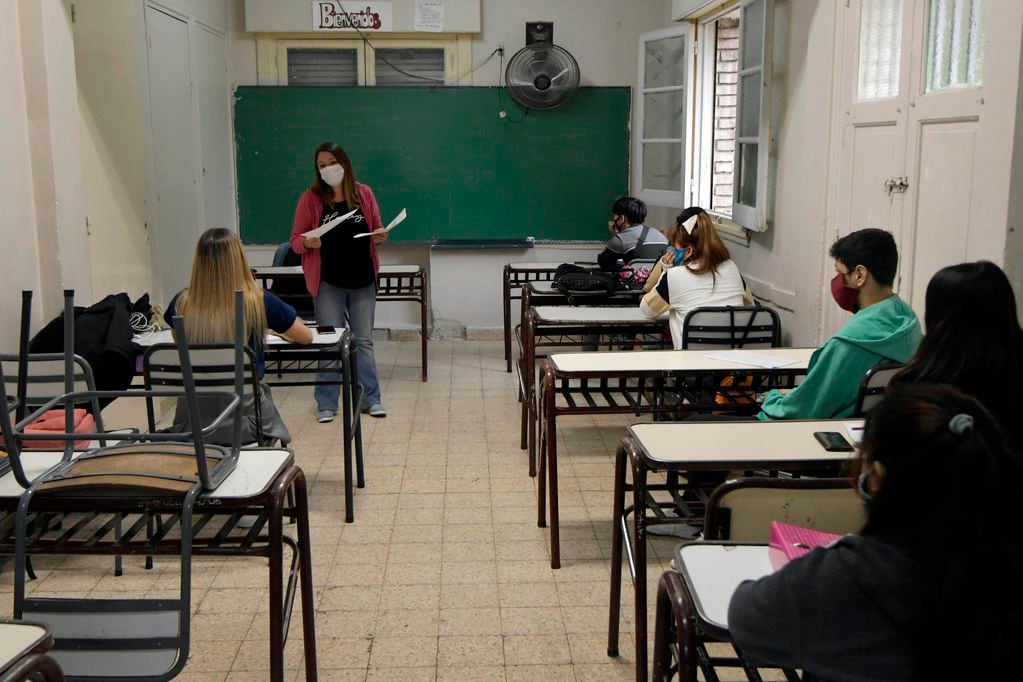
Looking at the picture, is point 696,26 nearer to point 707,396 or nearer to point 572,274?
point 572,274

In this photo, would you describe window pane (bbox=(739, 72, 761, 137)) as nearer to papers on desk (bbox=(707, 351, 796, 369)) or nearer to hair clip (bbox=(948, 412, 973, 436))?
papers on desk (bbox=(707, 351, 796, 369))

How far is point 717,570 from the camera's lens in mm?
1645

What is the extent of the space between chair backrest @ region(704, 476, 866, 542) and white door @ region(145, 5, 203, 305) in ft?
13.4

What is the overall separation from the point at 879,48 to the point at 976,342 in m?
2.01

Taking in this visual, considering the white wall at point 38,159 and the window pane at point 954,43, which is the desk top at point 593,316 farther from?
the white wall at point 38,159

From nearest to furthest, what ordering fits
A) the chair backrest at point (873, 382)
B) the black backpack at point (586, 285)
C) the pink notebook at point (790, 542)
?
1. the pink notebook at point (790, 542)
2. the chair backrest at point (873, 382)
3. the black backpack at point (586, 285)

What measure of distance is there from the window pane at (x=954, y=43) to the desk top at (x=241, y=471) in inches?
89.1

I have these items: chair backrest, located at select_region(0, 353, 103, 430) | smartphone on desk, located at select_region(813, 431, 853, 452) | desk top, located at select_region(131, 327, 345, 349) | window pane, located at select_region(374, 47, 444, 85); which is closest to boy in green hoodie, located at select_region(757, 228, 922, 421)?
smartphone on desk, located at select_region(813, 431, 853, 452)

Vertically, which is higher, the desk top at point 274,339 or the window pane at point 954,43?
the window pane at point 954,43

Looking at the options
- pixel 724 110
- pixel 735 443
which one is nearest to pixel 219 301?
pixel 735 443

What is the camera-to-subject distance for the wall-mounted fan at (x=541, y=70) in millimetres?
6906

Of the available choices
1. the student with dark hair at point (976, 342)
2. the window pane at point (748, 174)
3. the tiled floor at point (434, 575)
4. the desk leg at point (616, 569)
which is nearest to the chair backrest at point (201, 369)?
the tiled floor at point (434, 575)

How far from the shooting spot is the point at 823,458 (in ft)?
7.04

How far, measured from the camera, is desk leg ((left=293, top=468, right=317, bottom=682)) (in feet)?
7.16
